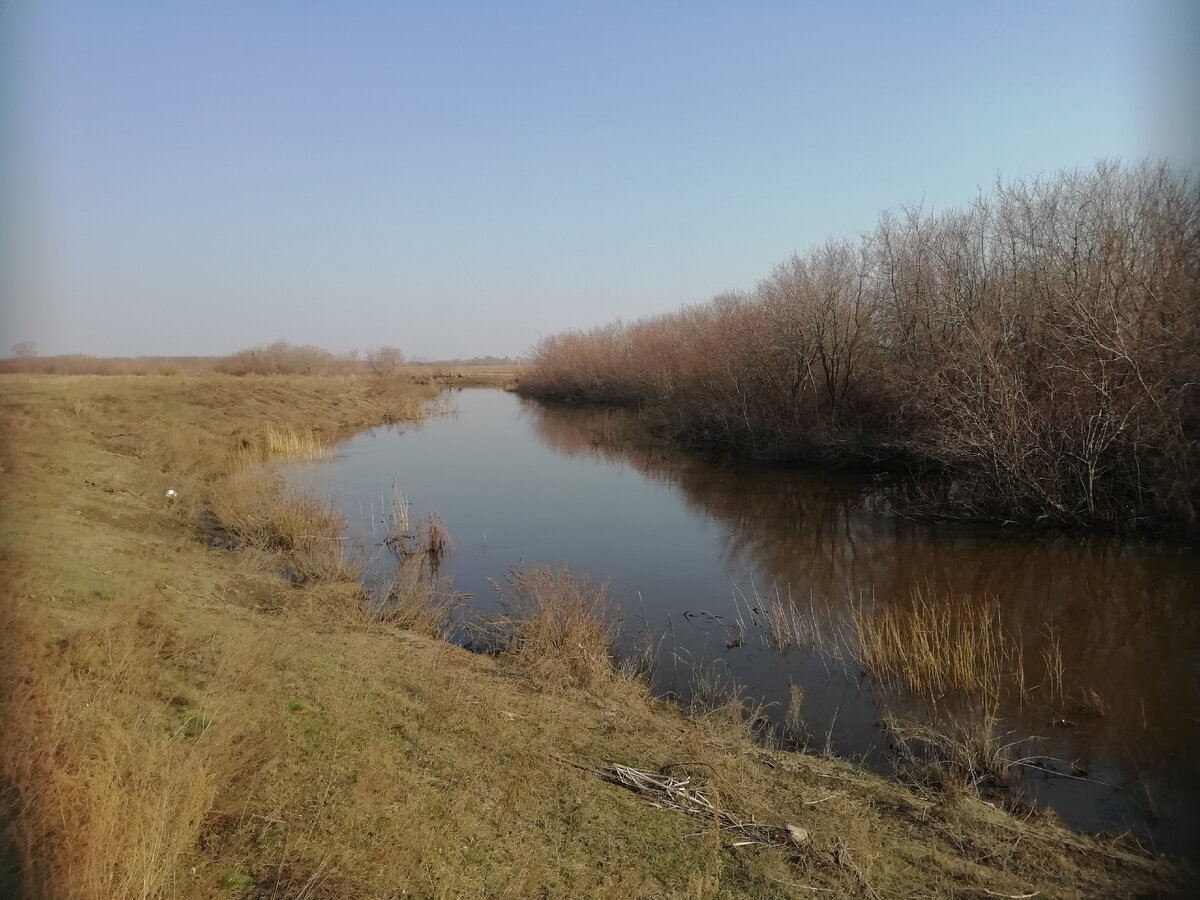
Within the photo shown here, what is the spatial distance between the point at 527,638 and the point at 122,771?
421 centimetres

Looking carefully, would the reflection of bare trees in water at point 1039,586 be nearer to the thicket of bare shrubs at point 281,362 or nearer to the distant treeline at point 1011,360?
the distant treeline at point 1011,360

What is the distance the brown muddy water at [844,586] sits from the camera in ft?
18.6

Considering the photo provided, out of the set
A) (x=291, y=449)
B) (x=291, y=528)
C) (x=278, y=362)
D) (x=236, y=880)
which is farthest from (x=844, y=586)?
(x=278, y=362)

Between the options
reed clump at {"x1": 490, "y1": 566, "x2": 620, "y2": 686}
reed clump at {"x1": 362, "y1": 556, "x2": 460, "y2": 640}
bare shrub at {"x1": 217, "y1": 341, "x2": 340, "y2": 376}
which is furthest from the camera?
bare shrub at {"x1": 217, "y1": 341, "x2": 340, "y2": 376}

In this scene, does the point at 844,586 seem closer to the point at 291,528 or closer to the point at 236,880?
the point at 291,528

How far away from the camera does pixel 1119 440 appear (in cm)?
1185

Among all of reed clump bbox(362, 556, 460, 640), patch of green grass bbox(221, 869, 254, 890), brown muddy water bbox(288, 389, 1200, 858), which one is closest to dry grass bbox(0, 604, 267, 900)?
patch of green grass bbox(221, 869, 254, 890)

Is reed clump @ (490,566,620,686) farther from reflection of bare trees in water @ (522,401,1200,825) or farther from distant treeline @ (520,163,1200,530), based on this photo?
distant treeline @ (520,163,1200,530)

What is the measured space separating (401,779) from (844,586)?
312 inches

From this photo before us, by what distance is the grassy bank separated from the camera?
9.95 feet

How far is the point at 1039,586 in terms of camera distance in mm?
10203

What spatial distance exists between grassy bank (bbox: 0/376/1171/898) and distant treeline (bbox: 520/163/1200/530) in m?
5.38

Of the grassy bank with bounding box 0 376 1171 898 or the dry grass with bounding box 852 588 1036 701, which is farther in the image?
the dry grass with bounding box 852 588 1036 701

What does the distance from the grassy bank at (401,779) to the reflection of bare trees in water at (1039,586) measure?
7.72 ft
